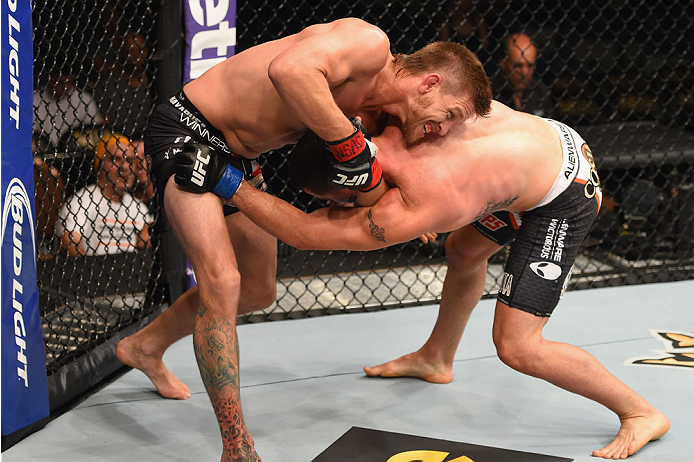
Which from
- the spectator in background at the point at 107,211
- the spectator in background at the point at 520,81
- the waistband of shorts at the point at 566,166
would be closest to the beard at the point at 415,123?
the waistband of shorts at the point at 566,166

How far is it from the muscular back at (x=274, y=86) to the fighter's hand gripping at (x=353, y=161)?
0.38 ft

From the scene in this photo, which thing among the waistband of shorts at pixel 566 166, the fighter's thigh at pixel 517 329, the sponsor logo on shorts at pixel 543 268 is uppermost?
the waistband of shorts at pixel 566 166

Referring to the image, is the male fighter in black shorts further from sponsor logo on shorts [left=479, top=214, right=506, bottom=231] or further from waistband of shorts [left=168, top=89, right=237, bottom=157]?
waistband of shorts [left=168, top=89, right=237, bottom=157]

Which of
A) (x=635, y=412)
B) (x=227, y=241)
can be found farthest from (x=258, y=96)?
(x=635, y=412)

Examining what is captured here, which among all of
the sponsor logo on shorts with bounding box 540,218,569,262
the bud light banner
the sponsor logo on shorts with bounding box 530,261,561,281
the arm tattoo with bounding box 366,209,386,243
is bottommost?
the sponsor logo on shorts with bounding box 530,261,561,281

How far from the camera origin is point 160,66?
2859 millimetres

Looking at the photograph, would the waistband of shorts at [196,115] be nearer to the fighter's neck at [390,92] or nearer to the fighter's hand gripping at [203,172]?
the fighter's hand gripping at [203,172]

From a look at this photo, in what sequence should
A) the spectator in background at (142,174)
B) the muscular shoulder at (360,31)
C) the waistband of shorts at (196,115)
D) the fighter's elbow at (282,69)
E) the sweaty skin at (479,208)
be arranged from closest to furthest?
the fighter's elbow at (282,69) < the muscular shoulder at (360,31) < the sweaty skin at (479,208) < the waistband of shorts at (196,115) < the spectator in background at (142,174)

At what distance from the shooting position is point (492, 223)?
2.20 meters

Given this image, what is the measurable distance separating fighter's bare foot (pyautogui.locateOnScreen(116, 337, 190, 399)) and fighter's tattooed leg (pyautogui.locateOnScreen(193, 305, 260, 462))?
53 centimetres

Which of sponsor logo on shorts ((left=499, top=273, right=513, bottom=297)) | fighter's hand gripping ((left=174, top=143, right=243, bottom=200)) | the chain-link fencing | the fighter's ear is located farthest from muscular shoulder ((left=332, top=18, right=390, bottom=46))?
the chain-link fencing

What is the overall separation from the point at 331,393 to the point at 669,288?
5.89 ft

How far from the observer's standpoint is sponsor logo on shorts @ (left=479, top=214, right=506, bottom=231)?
2.18m

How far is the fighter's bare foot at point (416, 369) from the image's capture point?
2453 millimetres
